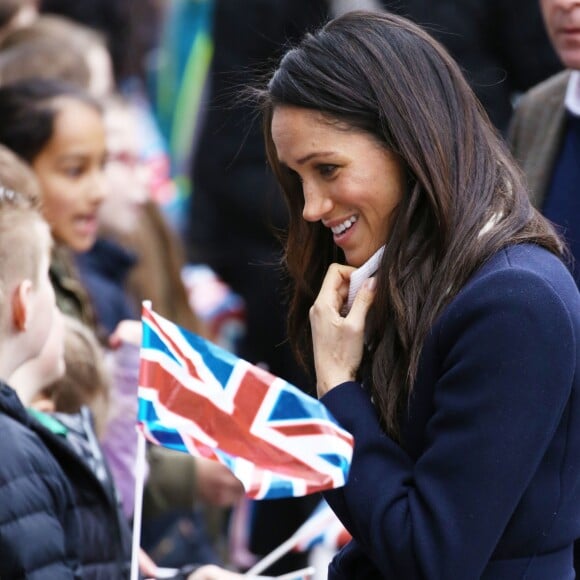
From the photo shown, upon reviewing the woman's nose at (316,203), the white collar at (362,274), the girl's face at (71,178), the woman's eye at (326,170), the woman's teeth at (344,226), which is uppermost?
the woman's eye at (326,170)

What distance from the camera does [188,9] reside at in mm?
8172

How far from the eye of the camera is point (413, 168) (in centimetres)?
277

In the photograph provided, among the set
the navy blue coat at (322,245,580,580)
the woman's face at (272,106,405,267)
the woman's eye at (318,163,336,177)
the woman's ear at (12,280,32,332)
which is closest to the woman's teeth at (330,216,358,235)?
the woman's face at (272,106,405,267)

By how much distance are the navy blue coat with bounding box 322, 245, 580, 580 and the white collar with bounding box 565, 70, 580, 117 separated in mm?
1331

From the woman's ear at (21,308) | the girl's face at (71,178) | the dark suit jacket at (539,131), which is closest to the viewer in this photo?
the woman's ear at (21,308)

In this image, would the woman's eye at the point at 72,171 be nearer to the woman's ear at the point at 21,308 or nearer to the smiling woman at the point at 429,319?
the woman's ear at the point at 21,308

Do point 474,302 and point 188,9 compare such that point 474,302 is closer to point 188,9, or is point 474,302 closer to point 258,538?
point 258,538

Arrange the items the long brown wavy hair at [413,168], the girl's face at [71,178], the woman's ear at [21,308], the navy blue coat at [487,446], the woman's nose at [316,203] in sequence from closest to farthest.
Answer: the navy blue coat at [487,446]
the long brown wavy hair at [413,168]
the woman's nose at [316,203]
the woman's ear at [21,308]
the girl's face at [71,178]

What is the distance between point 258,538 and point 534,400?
3.44m

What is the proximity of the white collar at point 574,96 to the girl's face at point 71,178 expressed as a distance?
1605 mm

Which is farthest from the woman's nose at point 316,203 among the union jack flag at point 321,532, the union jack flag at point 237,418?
the union jack flag at point 321,532

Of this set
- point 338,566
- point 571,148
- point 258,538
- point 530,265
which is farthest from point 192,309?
point 530,265

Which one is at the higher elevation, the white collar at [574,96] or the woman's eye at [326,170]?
the woman's eye at [326,170]

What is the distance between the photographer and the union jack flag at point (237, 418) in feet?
8.84
